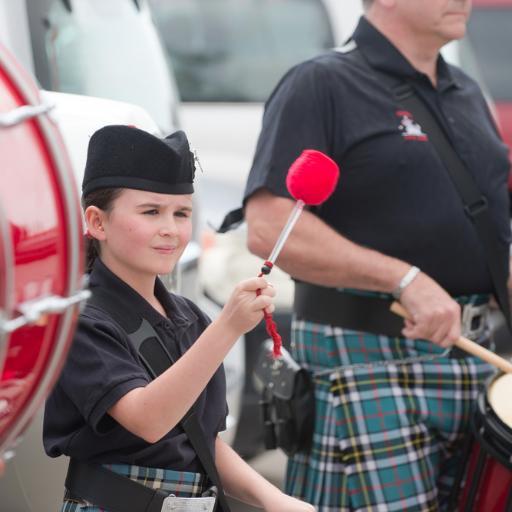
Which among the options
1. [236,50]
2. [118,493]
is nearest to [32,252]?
[118,493]

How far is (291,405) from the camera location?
293cm

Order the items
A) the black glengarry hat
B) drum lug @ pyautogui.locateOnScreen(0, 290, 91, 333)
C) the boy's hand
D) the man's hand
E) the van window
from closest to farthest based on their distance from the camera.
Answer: drum lug @ pyautogui.locateOnScreen(0, 290, 91, 333)
the boy's hand
the black glengarry hat
the man's hand
the van window

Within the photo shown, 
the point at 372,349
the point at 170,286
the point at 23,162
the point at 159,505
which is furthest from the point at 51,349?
the point at 372,349

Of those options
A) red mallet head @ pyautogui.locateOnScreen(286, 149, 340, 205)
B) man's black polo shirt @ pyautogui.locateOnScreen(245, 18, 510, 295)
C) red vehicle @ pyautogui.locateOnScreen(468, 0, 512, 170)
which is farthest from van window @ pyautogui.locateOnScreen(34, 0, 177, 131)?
red vehicle @ pyautogui.locateOnScreen(468, 0, 512, 170)

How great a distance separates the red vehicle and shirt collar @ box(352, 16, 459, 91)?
18.9 ft

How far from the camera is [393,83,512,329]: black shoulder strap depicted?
2889mm

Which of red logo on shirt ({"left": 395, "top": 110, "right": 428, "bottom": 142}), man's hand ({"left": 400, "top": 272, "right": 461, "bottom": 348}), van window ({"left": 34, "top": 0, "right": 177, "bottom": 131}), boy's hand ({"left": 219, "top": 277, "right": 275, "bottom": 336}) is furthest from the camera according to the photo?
van window ({"left": 34, "top": 0, "right": 177, "bottom": 131})

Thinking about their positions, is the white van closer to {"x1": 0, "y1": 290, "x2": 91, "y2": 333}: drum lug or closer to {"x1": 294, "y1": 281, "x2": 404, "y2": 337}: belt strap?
{"x1": 294, "y1": 281, "x2": 404, "y2": 337}: belt strap

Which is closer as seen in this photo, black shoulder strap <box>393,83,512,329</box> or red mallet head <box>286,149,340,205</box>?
red mallet head <box>286,149,340,205</box>

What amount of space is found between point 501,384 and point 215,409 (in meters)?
0.96

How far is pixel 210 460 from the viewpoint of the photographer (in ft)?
6.48

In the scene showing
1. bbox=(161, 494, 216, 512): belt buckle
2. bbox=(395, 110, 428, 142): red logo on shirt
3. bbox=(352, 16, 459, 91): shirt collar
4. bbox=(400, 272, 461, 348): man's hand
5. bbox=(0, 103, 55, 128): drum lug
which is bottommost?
bbox=(400, 272, 461, 348): man's hand

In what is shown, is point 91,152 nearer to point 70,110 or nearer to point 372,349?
point 70,110

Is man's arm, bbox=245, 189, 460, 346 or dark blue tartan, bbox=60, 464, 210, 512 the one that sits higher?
dark blue tartan, bbox=60, 464, 210, 512
